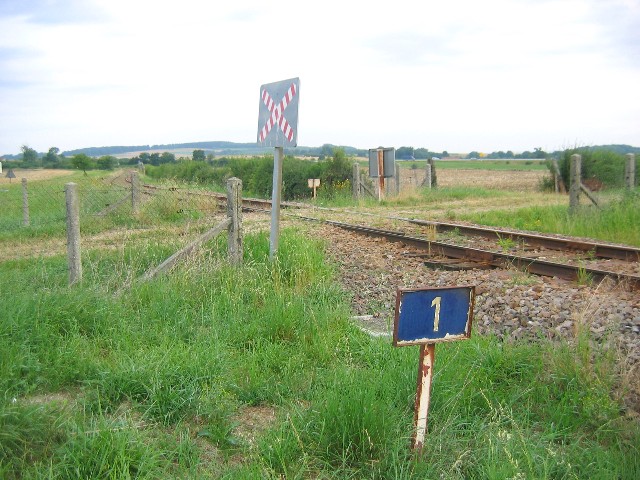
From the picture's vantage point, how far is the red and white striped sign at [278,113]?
30.8 ft

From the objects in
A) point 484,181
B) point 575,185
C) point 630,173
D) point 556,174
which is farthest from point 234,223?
point 484,181

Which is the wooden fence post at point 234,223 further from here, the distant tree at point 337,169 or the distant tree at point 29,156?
the distant tree at point 29,156

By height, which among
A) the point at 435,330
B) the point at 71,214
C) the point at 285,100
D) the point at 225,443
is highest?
the point at 285,100

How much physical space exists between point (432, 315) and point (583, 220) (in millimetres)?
11763

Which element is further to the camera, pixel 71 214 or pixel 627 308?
pixel 71 214

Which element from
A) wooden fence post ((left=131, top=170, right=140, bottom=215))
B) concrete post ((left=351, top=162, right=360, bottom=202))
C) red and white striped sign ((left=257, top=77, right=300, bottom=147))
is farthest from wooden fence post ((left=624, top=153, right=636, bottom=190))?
wooden fence post ((left=131, top=170, right=140, bottom=215))

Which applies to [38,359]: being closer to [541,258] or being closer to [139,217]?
[541,258]

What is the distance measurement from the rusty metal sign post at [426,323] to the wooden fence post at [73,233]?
4517 mm

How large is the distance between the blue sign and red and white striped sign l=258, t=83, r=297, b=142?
5.50 m

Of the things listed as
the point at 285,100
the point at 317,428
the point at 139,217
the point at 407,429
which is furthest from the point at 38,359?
the point at 139,217

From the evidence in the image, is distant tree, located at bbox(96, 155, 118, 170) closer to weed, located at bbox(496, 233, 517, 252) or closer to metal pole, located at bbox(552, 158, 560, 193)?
metal pole, located at bbox(552, 158, 560, 193)

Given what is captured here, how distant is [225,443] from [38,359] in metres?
1.84

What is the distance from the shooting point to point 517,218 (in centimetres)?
1622

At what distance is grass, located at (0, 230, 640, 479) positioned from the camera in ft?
13.2
